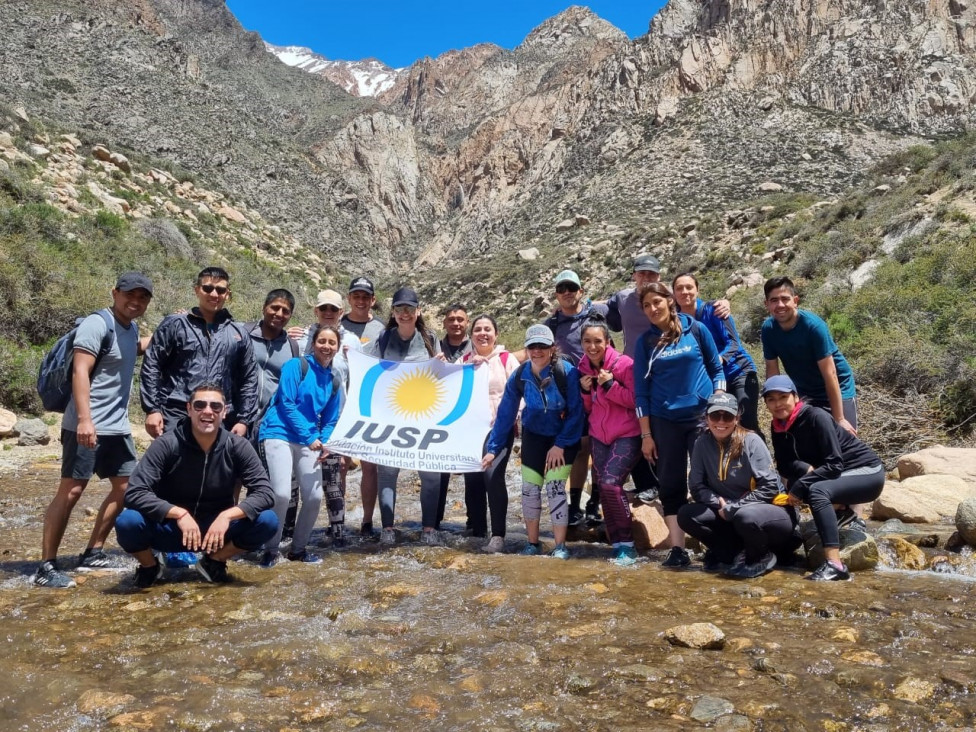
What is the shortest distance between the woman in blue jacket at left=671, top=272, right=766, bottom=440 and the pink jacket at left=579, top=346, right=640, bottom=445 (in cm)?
79

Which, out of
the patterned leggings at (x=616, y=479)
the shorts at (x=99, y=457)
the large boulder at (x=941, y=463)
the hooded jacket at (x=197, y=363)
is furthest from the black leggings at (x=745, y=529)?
the shorts at (x=99, y=457)

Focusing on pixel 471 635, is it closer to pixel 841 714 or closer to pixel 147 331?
pixel 841 714

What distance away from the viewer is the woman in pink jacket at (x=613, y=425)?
514 cm

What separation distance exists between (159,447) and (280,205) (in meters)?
45.7

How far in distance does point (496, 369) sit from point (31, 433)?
788 centimetres

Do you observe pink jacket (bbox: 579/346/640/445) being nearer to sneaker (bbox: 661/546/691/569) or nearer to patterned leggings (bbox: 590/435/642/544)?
patterned leggings (bbox: 590/435/642/544)

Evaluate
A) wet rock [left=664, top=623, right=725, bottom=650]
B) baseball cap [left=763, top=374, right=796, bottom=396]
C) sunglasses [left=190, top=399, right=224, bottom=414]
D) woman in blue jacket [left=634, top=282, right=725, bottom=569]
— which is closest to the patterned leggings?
woman in blue jacket [left=634, top=282, right=725, bottom=569]

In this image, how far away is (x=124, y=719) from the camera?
2.76m

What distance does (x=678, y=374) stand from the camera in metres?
4.90

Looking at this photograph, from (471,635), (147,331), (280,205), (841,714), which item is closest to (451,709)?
(471,635)

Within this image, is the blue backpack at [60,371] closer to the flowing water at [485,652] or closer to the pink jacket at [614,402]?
the flowing water at [485,652]

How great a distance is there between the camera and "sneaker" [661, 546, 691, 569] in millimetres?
5031

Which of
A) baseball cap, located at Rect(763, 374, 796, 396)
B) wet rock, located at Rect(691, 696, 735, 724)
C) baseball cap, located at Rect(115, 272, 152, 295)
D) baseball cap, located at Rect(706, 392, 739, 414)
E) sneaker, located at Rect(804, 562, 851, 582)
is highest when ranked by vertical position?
baseball cap, located at Rect(115, 272, 152, 295)

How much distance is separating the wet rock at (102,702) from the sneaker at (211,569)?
1.53 meters
